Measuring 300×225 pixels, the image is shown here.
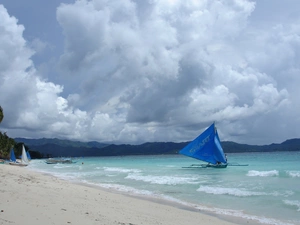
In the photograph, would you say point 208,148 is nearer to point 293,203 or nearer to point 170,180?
point 170,180

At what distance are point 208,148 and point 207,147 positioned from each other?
256mm

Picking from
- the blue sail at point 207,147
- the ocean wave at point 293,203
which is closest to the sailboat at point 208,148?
the blue sail at point 207,147

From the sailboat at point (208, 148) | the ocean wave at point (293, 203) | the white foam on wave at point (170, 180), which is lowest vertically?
the ocean wave at point (293, 203)

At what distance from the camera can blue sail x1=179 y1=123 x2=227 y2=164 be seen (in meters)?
35.7

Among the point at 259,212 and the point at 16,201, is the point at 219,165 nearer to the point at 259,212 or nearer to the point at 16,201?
the point at 259,212

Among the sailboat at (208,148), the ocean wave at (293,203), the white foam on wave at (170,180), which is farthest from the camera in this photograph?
the sailboat at (208,148)

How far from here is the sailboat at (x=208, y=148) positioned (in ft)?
117

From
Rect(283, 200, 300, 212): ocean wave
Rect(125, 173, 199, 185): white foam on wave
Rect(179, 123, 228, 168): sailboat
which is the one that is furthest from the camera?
Rect(179, 123, 228, 168): sailboat

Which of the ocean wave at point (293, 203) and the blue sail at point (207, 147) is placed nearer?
the ocean wave at point (293, 203)

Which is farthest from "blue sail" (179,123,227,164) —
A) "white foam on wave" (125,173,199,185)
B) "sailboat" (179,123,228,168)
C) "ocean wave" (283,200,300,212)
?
"ocean wave" (283,200,300,212)

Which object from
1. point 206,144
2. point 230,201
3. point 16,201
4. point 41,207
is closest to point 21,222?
point 41,207

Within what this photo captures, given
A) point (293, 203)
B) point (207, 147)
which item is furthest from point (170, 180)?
point (207, 147)

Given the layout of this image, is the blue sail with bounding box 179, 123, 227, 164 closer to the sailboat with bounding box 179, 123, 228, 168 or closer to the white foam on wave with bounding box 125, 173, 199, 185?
the sailboat with bounding box 179, 123, 228, 168

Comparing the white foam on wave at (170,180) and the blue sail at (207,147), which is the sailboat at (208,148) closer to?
the blue sail at (207,147)
